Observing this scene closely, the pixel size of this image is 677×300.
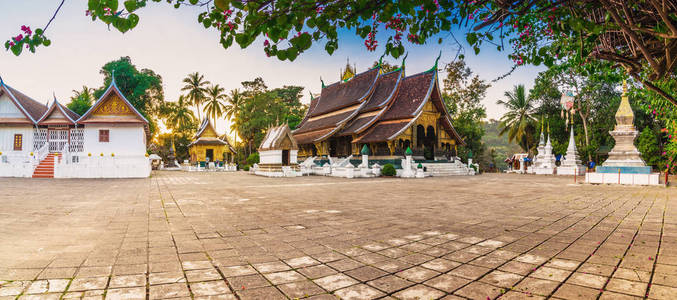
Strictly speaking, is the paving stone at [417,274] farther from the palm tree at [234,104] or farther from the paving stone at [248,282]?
the palm tree at [234,104]

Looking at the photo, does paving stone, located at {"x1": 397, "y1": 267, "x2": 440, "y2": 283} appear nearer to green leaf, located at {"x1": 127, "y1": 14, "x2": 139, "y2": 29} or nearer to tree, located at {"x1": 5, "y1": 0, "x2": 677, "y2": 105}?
tree, located at {"x1": 5, "y1": 0, "x2": 677, "y2": 105}

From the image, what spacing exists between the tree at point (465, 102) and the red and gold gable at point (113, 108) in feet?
82.8

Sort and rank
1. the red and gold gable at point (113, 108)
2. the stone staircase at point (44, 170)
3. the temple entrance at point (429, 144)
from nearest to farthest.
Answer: the stone staircase at point (44, 170)
the red and gold gable at point (113, 108)
the temple entrance at point (429, 144)

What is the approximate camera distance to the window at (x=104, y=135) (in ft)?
62.7

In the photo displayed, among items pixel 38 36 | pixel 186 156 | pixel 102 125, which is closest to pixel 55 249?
pixel 38 36

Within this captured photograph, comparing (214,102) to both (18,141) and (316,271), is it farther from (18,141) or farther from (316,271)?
(316,271)

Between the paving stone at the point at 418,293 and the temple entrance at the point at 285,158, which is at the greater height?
the temple entrance at the point at 285,158

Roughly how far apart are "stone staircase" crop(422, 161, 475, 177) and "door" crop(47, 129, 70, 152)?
22.2 metres

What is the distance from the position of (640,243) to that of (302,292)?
3.50 metres

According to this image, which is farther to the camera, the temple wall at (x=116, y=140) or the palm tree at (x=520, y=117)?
the palm tree at (x=520, y=117)

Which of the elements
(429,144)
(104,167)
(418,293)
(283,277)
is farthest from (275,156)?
(418,293)

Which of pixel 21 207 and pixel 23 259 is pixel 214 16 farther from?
pixel 21 207

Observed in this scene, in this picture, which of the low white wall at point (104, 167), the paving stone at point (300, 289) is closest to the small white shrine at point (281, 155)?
the low white wall at point (104, 167)

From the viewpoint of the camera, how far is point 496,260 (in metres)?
2.70
